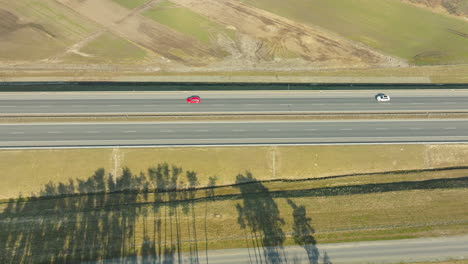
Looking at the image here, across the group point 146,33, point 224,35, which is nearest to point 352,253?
point 224,35

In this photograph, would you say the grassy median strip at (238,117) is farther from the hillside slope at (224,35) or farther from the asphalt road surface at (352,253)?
the asphalt road surface at (352,253)

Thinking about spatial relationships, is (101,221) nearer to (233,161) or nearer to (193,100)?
(233,161)

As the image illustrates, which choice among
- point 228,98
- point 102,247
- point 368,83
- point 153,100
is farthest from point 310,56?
point 102,247

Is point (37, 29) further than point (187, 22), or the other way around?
point (187, 22)

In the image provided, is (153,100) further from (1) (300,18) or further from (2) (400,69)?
(2) (400,69)

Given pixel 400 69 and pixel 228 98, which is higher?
pixel 400 69

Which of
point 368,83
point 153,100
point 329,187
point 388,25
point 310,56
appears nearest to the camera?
point 329,187

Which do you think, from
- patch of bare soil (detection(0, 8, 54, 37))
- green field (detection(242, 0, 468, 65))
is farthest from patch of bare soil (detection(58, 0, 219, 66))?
green field (detection(242, 0, 468, 65))
